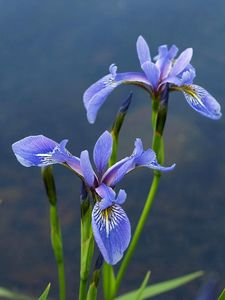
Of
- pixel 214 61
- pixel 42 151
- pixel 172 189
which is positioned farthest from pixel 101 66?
pixel 42 151

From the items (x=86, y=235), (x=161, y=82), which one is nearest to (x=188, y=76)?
(x=161, y=82)

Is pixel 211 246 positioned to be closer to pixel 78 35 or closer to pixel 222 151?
pixel 222 151

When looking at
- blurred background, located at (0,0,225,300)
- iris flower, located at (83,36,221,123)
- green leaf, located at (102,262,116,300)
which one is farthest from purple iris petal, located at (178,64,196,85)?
blurred background, located at (0,0,225,300)

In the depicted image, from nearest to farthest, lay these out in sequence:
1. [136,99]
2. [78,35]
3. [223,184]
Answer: [223,184] → [136,99] → [78,35]

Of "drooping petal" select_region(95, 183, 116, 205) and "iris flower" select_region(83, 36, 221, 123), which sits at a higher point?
"iris flower" select_region(83, 36, 221, 123)

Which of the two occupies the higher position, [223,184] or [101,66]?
[101,66]

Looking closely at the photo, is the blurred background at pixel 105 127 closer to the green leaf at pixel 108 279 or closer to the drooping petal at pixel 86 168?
the green leaf at pixel 108 279

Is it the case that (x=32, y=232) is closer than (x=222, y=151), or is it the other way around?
(x=32, y=232)

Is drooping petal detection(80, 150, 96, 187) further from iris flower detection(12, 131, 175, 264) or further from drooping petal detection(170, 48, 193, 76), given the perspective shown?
drooping petal detection(170, 48, 193, 76)
